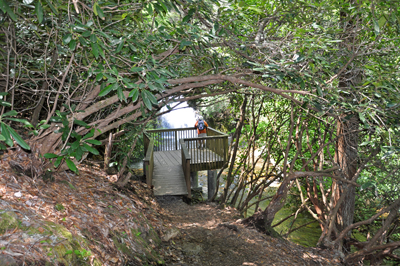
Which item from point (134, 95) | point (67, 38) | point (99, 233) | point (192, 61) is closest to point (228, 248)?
point (99, 233)

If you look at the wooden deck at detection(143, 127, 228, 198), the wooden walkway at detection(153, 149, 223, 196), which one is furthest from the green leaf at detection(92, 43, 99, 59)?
the wooden walkway at detection(153, 149, 223, 196)

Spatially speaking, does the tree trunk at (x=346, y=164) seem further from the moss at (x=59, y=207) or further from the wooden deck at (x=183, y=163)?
the moss at (x=59, y=207)

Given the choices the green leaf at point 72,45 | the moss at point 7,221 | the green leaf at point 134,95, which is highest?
the green leaf at point 72,45

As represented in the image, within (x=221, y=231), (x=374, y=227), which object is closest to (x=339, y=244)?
(x=221, y=231)

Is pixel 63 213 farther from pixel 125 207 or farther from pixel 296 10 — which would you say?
pixel 296 10

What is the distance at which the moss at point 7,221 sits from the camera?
8.04 ft

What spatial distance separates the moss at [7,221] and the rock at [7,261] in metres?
0.33

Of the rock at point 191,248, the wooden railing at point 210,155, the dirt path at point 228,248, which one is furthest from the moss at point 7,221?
the wooden railing at point 210,155

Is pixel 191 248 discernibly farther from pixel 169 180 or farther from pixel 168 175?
pixel 168 175

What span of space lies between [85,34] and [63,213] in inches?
82.3

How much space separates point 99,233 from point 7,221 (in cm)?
115

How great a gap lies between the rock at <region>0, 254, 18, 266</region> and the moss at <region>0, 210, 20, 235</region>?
33cm

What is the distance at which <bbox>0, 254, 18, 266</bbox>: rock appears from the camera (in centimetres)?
212

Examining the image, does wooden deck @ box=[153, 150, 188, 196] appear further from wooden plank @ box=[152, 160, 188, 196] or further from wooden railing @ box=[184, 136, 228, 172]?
wooden railing @ box=[184, 136, 228, 172]
